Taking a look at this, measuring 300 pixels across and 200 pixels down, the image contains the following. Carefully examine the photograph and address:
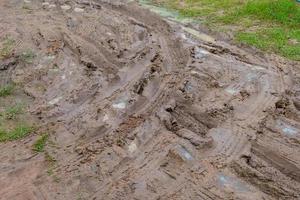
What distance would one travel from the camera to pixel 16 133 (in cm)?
675

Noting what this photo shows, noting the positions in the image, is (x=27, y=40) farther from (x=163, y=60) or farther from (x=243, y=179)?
(x=243, y=179)

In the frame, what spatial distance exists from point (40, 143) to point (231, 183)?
9.63 ft

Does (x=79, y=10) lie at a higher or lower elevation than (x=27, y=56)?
higher

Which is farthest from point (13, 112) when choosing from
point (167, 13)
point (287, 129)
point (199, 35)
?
point (167, 13)

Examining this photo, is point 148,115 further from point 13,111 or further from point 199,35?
point 199,35

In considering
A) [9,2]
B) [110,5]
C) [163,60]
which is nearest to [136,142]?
[163,60]

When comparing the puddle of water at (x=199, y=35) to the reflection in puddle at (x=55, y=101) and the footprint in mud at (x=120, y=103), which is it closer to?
the footprint in mud at (x=120, y=103)

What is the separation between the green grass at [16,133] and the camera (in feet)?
21.8

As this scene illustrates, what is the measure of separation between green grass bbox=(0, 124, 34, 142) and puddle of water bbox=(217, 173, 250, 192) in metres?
3.13

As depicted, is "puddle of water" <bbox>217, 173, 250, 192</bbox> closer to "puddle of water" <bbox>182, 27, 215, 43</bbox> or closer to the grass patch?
"puddle of water" <bbox>182, 27, 215, 43</bbox>

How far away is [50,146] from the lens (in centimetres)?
646

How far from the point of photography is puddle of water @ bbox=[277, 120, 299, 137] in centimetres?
660

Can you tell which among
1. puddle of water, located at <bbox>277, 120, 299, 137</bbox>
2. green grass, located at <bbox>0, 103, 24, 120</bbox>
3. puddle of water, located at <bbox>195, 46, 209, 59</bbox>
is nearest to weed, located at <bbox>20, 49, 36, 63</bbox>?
green grass, located at <bbox>0, 103, 24, 120</bbox>

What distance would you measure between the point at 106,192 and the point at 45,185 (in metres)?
0.86
